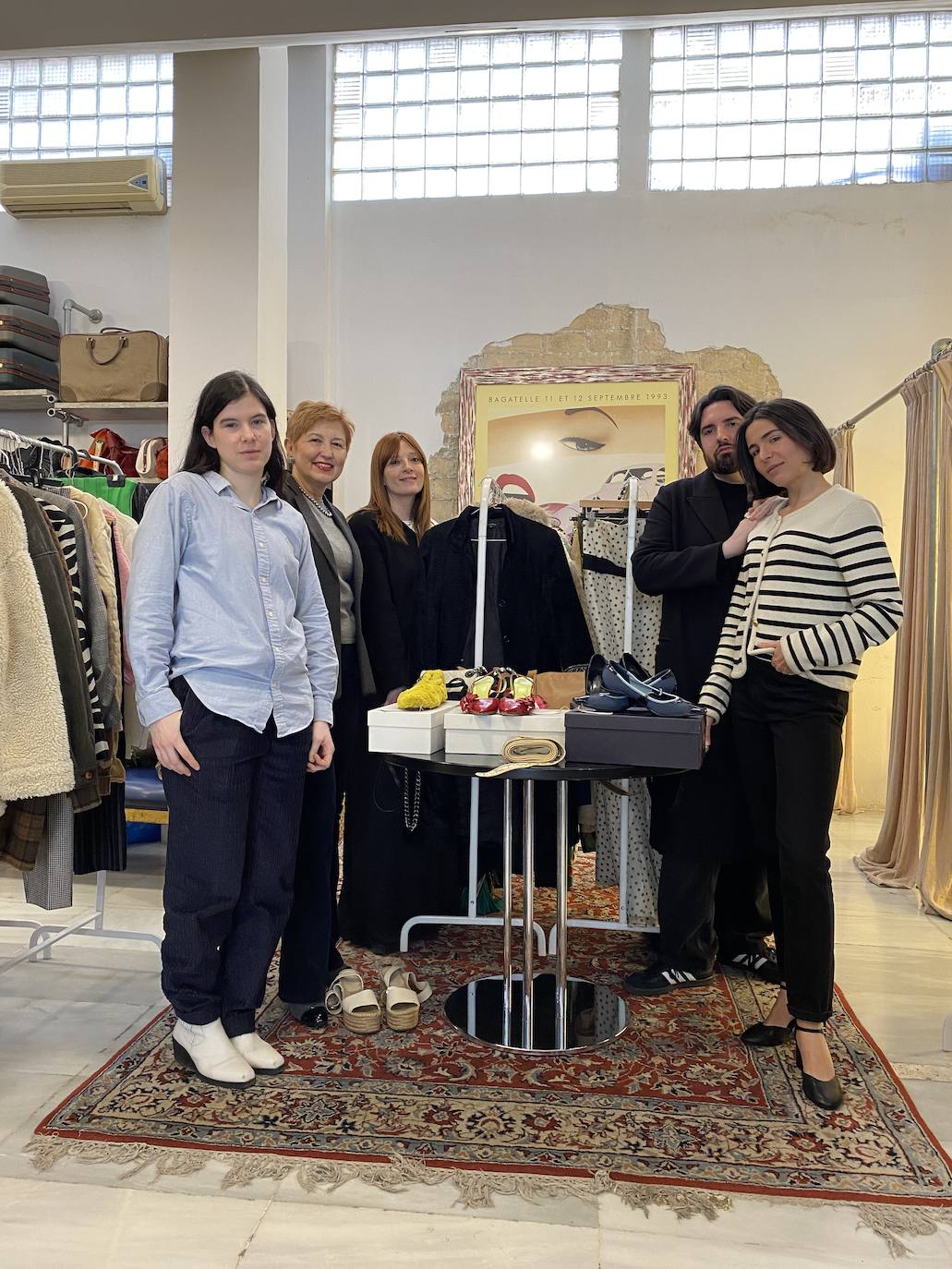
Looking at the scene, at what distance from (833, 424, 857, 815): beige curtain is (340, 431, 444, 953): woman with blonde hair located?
300 centimetres

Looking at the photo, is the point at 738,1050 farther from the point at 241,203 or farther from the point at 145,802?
the point at 241,203

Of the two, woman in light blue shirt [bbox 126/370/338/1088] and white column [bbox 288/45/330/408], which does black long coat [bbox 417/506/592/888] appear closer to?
woman in light blue shirt [bbox 126/370/338/1088]

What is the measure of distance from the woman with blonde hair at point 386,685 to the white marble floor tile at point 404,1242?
138 cm

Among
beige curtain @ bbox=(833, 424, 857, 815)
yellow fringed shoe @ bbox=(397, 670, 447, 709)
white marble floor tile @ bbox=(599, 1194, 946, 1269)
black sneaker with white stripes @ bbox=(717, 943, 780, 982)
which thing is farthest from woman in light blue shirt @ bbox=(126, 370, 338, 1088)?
beige curtain @ bbox=(833, 424, 857, 815)

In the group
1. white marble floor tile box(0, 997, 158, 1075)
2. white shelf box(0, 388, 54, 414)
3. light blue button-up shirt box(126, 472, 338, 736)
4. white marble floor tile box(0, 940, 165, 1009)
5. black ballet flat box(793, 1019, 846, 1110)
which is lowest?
white marble floor tile box(0, 997, 158, 1075)

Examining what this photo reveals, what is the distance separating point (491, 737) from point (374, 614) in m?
0.77

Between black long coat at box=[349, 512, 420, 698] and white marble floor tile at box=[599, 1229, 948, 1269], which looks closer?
white marble floor tile at box=[599, 1229, 948, 1269]

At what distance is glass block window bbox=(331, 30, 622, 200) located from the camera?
6031 millimetres

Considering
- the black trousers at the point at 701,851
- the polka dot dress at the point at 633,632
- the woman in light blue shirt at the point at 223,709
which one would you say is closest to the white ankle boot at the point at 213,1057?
the woman in light blue shirt at the point at 223,709

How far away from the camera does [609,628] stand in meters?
3.13

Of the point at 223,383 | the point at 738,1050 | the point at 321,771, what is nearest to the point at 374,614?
the point at 321,771

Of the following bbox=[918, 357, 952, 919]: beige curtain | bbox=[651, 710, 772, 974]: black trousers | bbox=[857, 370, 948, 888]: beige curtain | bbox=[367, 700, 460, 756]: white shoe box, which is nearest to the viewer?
bbox=[367, 700, 460, 756]: white shoe box

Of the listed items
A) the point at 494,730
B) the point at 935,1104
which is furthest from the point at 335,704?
the point at 935,1104

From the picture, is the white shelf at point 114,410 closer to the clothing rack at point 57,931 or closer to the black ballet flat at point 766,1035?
the clothing rack at point 57,931
